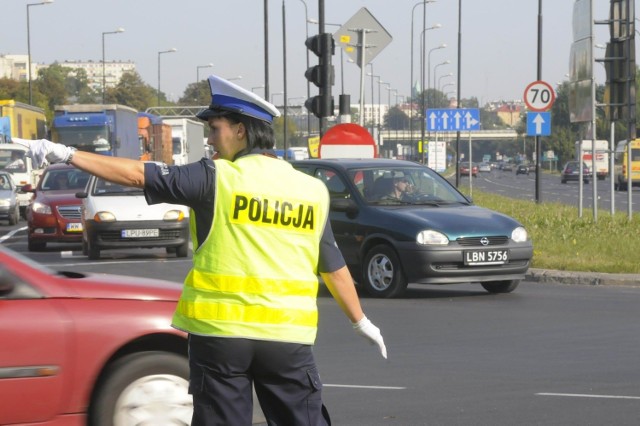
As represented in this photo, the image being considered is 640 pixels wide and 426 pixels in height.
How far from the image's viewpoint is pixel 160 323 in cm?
657

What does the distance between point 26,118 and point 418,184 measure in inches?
1426

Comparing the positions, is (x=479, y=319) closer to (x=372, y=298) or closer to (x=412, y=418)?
(x=372, y=298)

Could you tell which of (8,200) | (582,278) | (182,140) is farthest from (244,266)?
(182,140)

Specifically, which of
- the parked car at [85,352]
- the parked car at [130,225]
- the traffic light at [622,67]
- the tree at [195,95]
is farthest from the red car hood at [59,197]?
the tree at [195,95]

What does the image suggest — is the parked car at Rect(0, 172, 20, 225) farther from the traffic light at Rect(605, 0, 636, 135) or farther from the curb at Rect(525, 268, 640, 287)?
the curb at Rect(525, 268, 640, 287)

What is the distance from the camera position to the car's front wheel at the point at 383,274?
15273 mm

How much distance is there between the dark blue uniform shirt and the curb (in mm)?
13202

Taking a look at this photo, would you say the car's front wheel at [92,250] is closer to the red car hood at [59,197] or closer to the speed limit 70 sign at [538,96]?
the red car hood at [59,197]

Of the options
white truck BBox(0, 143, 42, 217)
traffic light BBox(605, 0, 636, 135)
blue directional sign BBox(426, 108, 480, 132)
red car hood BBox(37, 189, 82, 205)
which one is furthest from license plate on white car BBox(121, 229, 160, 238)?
blue directional sign BBox(426, 108, 480, 132)

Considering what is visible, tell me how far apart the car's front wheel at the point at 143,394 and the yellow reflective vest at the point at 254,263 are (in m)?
1.86

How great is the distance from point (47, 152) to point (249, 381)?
3.57 feet

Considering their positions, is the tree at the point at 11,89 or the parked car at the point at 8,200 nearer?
the parked car at the point at 8,200

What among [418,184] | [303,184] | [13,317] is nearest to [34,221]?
[418,184]

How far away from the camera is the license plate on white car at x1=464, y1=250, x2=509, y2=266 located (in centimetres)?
1500
